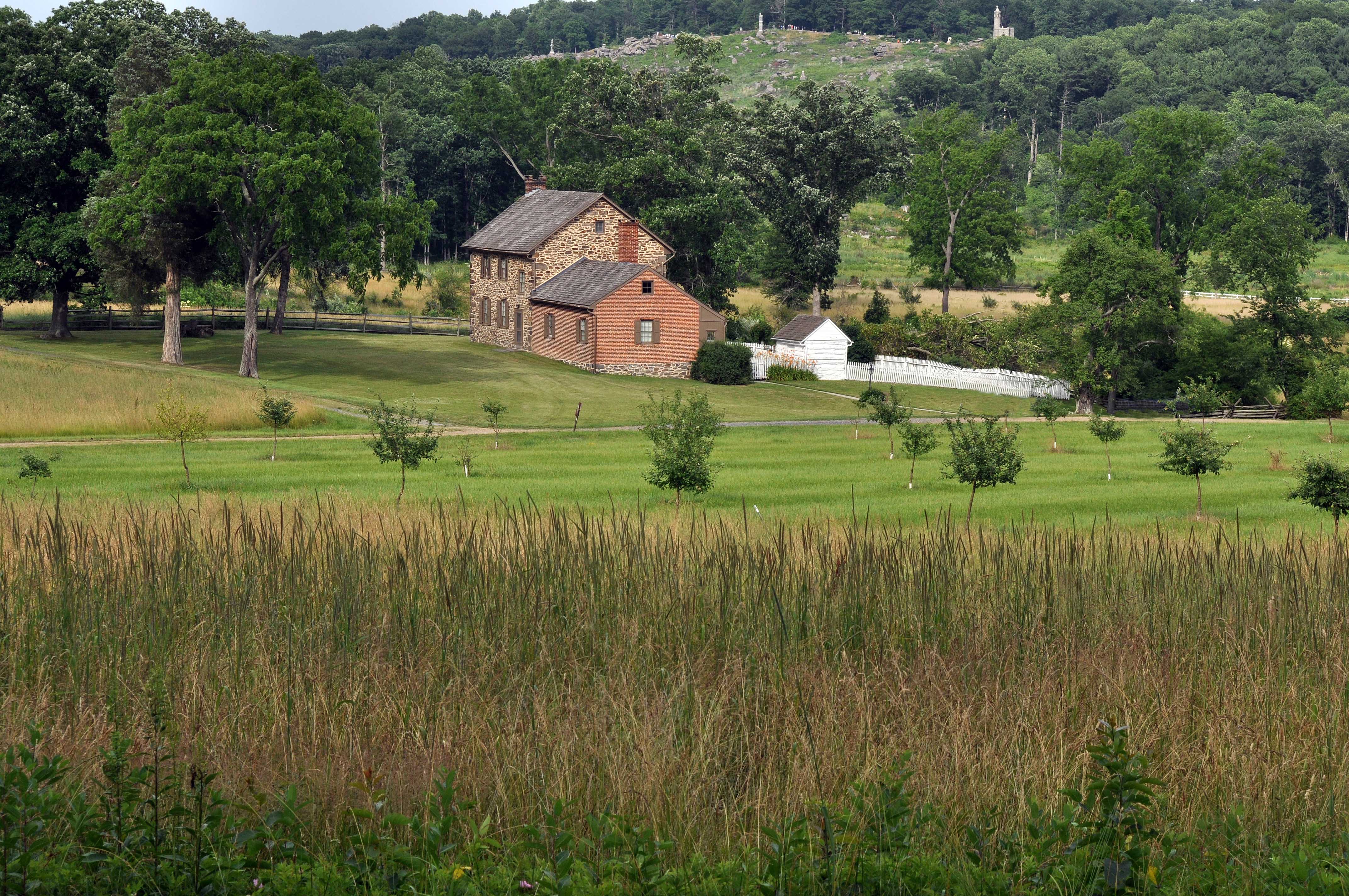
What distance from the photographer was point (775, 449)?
4022cm

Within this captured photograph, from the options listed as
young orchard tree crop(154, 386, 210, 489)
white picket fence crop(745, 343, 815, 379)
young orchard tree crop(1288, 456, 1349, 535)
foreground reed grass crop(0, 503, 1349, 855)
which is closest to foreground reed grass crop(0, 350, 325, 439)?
young orchard tree crop(154, 386, 210, 489)

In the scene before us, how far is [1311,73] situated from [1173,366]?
418ft

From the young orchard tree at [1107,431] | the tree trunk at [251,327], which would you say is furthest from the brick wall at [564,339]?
the young orchard tree at [1107,431]

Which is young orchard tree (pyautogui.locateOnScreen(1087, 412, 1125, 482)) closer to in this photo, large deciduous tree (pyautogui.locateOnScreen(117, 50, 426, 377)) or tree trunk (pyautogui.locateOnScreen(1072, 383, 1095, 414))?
tree trunk (pyautogui.locateOnScreen(1072, 383, 1095, 414))

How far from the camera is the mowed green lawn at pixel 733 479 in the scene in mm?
26125

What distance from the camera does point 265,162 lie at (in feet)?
172

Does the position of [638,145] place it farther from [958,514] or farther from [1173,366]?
[958,514]

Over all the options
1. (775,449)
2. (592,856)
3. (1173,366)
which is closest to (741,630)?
(592,856)

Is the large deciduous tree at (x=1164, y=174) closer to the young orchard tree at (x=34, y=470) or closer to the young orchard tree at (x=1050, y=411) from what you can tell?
the young orchard tree at (x=1050, y=411)

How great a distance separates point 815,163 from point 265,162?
39213 millimetres

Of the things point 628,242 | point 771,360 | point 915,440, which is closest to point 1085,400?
point 771,360

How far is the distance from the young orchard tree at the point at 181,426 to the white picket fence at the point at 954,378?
42077 millimetres

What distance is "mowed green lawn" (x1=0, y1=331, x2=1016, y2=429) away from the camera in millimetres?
50156

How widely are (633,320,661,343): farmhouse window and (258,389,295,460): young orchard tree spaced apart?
28172 mm
